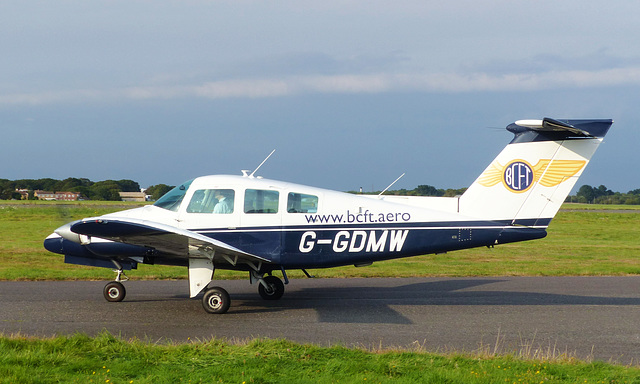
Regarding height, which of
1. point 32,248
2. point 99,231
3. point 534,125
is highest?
point 534,125

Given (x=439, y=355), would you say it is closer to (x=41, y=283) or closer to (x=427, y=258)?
(x=41, y=283)

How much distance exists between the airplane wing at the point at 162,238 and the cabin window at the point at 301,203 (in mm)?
1052

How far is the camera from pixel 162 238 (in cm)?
992

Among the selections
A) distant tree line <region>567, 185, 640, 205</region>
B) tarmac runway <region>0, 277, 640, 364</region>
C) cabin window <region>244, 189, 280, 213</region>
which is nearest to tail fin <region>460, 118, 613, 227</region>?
tarmac runway <region>0, 277, 640, 364</region>

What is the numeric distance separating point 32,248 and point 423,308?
57.0 ft

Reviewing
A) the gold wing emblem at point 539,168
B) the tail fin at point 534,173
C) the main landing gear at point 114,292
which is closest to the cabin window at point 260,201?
the main landing gear at point 114,292

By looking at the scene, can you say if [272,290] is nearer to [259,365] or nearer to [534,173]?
[534,173]

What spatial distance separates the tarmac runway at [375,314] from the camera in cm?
845

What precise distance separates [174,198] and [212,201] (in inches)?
28.2

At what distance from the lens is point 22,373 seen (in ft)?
19.3

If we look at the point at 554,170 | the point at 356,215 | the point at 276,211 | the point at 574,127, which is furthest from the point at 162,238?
the point at 574,127

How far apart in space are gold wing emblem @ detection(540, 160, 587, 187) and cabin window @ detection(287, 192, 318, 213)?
4.12 metres

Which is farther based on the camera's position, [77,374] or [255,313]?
[255,313]

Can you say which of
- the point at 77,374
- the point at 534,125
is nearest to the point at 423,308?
the point at 534,125
